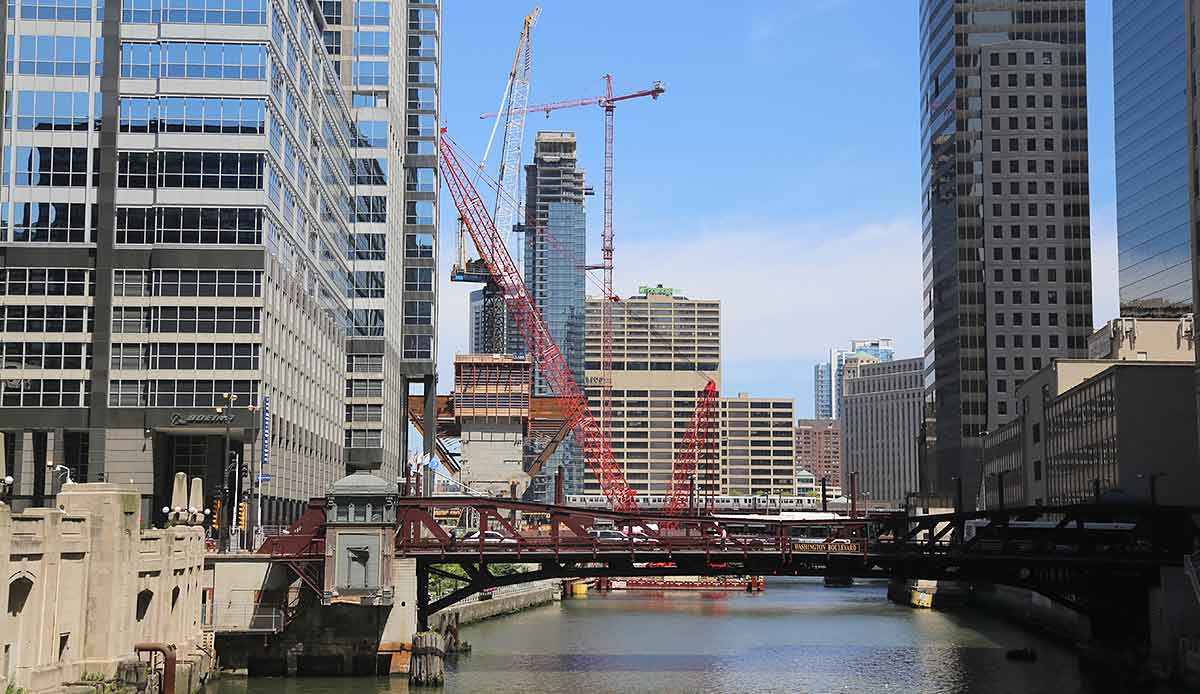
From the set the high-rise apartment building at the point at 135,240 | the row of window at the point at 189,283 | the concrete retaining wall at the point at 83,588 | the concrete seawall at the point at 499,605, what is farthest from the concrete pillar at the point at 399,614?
the row of window at the point at 189,283

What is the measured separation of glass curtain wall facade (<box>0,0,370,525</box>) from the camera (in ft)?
341

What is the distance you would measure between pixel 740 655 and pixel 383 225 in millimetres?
73259

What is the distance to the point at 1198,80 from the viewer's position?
9138 centimetres

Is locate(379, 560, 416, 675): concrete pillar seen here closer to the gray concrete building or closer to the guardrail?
the guardrail

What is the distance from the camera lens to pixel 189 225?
345 ft

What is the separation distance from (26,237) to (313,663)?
42.2 metres

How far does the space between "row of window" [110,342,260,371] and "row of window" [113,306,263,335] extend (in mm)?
946

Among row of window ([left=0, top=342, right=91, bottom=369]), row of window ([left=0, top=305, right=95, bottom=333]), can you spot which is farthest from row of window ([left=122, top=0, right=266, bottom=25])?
row of window ([left=0, top=342, right=91, bottom=369])

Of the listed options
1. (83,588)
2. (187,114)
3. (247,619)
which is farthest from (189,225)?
(83,588)

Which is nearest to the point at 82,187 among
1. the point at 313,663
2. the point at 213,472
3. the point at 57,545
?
the point at 213,472

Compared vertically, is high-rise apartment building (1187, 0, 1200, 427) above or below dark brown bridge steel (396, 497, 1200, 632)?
above

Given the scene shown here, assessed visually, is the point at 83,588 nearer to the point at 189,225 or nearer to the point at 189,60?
the point at 189,225

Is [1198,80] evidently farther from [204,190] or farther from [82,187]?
[82,187]

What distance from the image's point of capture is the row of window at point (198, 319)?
10506cm
